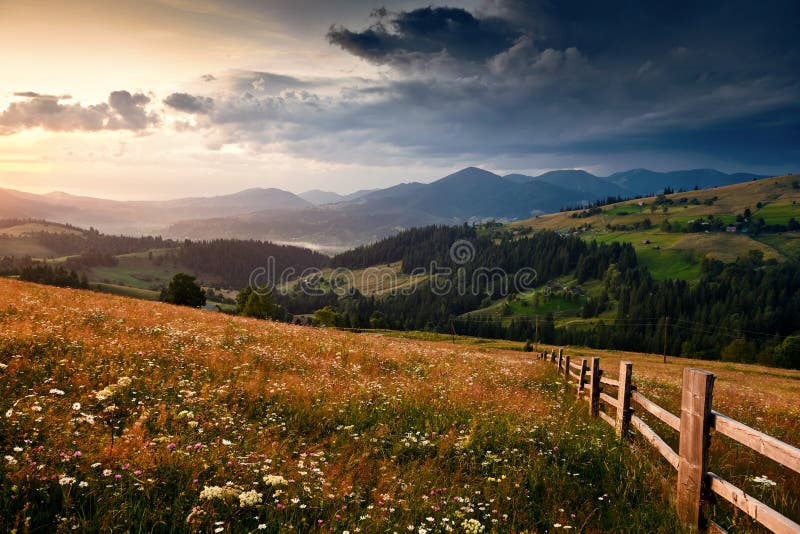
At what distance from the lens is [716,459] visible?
8531 millimetres

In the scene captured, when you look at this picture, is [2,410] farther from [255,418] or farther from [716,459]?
[716,459]

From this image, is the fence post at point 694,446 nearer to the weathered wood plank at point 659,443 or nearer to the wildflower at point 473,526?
the weathered wood plank at point 659,443

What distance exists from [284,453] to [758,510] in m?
6.64

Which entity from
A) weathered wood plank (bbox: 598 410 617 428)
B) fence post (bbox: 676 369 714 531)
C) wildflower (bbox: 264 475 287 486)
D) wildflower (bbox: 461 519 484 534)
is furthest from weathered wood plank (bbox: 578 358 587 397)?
wildflower (bbox: 264 475 287 486)

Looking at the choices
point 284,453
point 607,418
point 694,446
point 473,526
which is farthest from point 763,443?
point 284,453

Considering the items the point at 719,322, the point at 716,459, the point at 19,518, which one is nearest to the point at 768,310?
the point at 719,322

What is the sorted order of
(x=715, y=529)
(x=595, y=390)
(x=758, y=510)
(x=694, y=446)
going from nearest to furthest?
1. (x=758, y=510)
2. (x=715, y=529)
3. (x=694, y=446)
4. (x=595, y=390)

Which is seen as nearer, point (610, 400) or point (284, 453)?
point (284, 453)

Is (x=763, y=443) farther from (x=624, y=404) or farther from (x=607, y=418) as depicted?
(x=607, y=418)

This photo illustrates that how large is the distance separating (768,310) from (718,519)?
215 metres

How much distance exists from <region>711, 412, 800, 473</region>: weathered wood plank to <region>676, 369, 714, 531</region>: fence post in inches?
10.2

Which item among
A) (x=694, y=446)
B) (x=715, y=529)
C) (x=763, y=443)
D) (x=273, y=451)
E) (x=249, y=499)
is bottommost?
(x=715, y=529)

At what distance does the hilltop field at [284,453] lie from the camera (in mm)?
5043

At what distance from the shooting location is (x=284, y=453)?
6.86 metres
